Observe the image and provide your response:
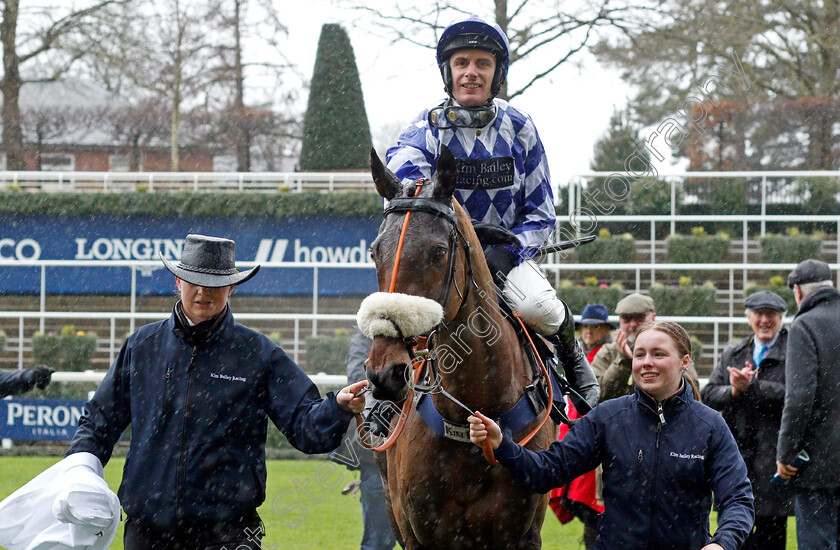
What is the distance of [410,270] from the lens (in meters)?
2.53

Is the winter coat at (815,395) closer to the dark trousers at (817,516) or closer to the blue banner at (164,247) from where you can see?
the dark trousers at (817,516)

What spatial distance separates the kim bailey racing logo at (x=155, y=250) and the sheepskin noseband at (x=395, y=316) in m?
10.9

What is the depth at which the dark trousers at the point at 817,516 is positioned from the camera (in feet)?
14.1

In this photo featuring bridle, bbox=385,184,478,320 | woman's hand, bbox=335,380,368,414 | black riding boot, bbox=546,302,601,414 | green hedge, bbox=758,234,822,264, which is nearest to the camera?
bridle, bbox=385,184,478,320

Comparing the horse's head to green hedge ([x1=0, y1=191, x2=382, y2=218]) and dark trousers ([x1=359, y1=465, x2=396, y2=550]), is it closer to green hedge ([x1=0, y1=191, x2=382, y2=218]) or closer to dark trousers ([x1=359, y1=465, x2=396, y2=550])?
dark trousers ([x1=359, y1=465, x2=396, y2=550])

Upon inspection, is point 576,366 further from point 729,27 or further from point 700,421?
point 729,27

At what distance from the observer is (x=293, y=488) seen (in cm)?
719

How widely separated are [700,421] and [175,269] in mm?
1739

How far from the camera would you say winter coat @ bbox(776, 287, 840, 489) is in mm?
4297

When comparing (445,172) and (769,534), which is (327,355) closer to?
(769,534)

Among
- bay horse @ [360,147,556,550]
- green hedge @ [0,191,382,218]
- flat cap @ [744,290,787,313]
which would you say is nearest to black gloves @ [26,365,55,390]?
bay horse @ [360,147,556,550]

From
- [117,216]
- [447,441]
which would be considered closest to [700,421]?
[447,441]

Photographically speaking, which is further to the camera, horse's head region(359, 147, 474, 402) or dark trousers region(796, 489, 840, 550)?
dark trousers region(796, 489, 840, 550)

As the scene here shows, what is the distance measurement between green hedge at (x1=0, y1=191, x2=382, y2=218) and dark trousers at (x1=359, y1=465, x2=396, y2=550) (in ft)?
28.3
